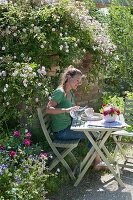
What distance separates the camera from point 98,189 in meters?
3.76

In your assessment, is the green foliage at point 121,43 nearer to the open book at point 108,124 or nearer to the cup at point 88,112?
the cup at point 88,112

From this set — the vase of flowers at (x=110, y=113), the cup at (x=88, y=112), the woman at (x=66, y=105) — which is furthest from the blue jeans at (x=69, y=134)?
the vase of flowers at (x=110, y=113)

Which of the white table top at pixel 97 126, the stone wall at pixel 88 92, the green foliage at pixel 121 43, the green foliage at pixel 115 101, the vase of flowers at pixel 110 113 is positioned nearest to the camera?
the white table top at pixel 97 126

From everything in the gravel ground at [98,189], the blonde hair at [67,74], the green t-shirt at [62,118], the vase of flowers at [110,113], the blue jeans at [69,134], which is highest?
the blonde hair at [67,74]

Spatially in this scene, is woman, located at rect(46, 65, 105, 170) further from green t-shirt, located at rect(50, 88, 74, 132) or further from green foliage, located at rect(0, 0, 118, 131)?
green foliage, located at rect(0, 0, 118, 131)

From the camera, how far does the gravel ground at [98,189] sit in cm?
357

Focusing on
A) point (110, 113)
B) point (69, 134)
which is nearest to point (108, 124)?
point (110, 113)

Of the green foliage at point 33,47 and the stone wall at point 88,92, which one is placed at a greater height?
the green foliage at point 33,47

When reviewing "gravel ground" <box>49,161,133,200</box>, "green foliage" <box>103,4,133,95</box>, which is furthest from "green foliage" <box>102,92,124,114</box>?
"gravel ground" <box>49,161,133,200</box>

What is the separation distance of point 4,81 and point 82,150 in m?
1.85

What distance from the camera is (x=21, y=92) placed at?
367 centimetres

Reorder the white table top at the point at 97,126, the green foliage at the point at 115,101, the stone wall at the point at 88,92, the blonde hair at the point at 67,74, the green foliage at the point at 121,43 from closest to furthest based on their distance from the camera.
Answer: the white table top at the point at 97,126 → the blonde hair at the point at 67,74 → the stone wall at the point at 88,92 → the green foliage at the point at 115,101 → the green foliage at the point at 121,43

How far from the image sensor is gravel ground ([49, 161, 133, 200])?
3.57 meters

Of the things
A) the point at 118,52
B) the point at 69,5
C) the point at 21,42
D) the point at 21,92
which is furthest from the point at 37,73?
the point at 118,52
